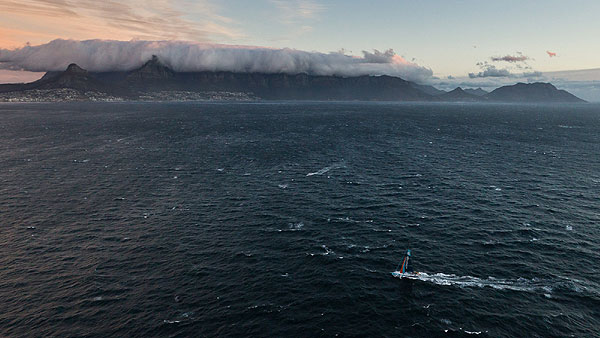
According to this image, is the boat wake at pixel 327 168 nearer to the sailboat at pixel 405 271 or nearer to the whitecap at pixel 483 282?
the sailboat at pixel 405 271

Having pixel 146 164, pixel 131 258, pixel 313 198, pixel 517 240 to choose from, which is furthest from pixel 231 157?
pixel 517 240

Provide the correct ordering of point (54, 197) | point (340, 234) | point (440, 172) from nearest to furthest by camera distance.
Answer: point (340, 234) → point (54, 197) → point (440, 172)

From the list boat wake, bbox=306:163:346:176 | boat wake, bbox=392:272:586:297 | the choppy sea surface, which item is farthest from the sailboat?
boat wake, bbox=306:163:346:176

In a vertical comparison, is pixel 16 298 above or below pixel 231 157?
below

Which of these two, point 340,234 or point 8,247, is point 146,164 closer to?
point 8,247

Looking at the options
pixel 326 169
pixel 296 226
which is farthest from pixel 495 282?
pixel 326 169

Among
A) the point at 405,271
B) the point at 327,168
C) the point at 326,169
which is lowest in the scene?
the point at 405,271

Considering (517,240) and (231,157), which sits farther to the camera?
(231,157)

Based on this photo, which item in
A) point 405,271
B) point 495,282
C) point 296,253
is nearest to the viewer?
point 495,282

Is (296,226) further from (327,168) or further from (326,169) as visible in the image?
(327,168)

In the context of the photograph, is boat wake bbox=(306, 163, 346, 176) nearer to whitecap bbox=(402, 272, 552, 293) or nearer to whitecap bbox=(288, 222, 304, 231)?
whitecap bbox=(288, 222, 304, 231)

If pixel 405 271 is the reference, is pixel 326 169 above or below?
above
